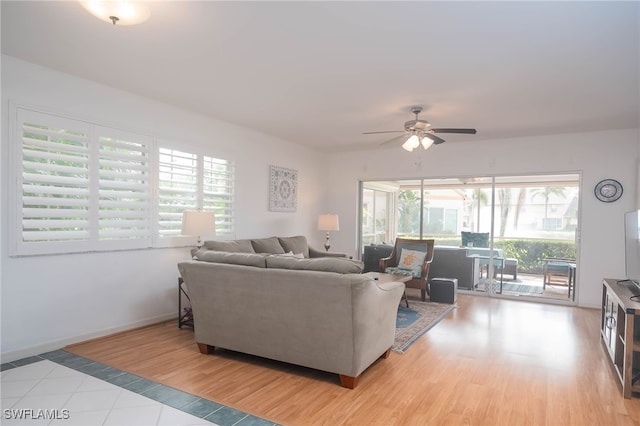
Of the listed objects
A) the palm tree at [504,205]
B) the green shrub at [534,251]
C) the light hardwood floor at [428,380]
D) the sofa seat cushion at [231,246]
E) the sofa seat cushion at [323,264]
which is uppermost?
the palm tree at [504,205]

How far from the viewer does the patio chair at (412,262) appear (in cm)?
582

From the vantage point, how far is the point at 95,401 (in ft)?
8.61

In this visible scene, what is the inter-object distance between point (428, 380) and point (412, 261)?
311 cm

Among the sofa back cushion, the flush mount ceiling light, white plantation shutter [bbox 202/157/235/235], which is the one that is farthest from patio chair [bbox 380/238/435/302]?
the flush mount ceiling light

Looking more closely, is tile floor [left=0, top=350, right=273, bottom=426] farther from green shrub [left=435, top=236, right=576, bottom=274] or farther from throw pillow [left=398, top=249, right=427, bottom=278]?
green shrub [left=435, top=236, right=576, bottom=274]

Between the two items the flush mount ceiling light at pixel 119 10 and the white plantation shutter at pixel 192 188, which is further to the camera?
the white plantation shutter at pixel 192 188

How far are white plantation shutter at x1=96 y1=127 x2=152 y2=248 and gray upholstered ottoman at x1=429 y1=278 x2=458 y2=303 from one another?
13.2ft

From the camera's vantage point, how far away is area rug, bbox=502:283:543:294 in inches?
244

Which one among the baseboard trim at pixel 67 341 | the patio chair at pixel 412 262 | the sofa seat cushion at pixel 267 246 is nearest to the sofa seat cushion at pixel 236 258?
the baseboard trim at pixel 67 341

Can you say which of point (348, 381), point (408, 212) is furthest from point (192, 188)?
point (408, 212)

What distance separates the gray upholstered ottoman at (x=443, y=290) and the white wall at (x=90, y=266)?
2.99 m

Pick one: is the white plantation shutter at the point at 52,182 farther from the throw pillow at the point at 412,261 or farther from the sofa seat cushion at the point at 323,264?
the throw pillow at the point at 412,261

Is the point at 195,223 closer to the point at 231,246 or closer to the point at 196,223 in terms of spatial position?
the point at 196,223

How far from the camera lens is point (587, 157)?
5.72m
